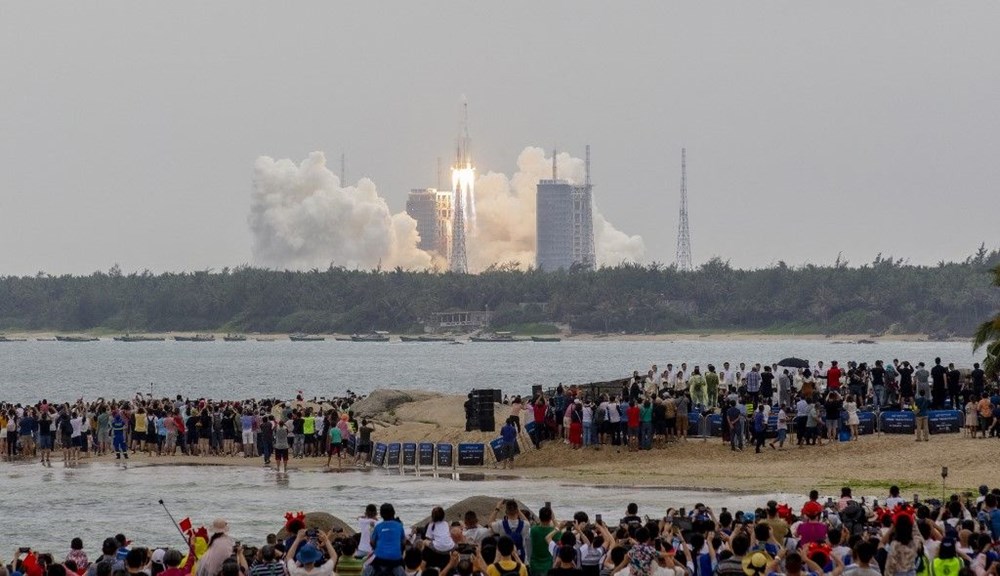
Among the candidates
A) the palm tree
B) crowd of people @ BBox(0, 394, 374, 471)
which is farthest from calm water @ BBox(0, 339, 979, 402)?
the palm tree

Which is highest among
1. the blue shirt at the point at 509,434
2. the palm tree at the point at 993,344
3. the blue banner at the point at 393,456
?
the palm tree at the point at 993,344

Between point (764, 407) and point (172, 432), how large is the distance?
14.9 metres

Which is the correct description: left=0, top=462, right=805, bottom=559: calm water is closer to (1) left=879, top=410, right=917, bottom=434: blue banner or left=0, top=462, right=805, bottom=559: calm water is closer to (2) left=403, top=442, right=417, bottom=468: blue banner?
(2) left=403, top=442, right=417, bottom=468: blue banner

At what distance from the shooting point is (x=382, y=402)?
54.8m

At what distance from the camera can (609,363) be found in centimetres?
15350

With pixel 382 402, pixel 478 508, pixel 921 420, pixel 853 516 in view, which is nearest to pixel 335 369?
pixel 382 402

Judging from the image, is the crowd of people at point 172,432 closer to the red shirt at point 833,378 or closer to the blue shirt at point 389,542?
the red shirt at point 833,378

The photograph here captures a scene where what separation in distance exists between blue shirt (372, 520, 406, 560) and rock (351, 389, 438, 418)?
115 ft

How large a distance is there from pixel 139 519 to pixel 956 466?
1601 centimetres

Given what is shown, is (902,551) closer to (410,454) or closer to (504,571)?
(504,571)

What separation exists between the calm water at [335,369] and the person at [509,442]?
198 feet

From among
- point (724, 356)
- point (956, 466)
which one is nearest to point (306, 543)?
point (956, 466)

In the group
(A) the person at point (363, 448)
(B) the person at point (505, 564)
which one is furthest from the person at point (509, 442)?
(B) the person at point (505, 564)

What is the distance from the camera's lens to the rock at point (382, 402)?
176ft
